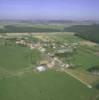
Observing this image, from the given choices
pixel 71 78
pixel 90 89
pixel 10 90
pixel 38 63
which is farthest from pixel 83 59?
pixel 10 90

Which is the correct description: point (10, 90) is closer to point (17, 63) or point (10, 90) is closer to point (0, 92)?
point (0, 92)

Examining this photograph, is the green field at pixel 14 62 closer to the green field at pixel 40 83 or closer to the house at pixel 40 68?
the green field at pixel 40 83

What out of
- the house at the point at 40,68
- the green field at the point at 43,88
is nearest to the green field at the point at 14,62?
the house at the point at 40,68

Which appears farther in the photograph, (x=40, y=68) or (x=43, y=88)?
(x=40, y=68)

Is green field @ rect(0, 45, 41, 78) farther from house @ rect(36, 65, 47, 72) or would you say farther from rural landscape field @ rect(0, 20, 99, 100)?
house @ rect(36, 65, 47, 72)

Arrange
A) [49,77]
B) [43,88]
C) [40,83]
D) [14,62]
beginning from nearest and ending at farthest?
[43,88], [40,83], [49,77], [14,62]

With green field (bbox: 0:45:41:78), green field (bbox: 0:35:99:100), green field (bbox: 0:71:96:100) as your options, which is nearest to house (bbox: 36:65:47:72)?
green field (bbox: 0:35:99:100)

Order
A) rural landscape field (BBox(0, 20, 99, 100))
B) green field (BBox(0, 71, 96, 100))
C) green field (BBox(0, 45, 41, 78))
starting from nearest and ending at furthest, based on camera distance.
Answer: green field (BBox(0, 71, 96, 100))
rural landscape field (BBox(0, 20, 99, 100))
green field (BBox(0, 45, 41, 78))

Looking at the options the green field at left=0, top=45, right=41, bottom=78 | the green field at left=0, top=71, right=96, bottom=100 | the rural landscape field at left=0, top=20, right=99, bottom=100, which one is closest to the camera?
the green field at left=0, top=71, right=96, bottom=100

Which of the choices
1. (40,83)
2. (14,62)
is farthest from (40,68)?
(14,62)

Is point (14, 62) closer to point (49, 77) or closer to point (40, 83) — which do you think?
point (49, 77)

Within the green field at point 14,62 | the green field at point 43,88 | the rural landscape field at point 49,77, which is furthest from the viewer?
the green field at point 14,62
